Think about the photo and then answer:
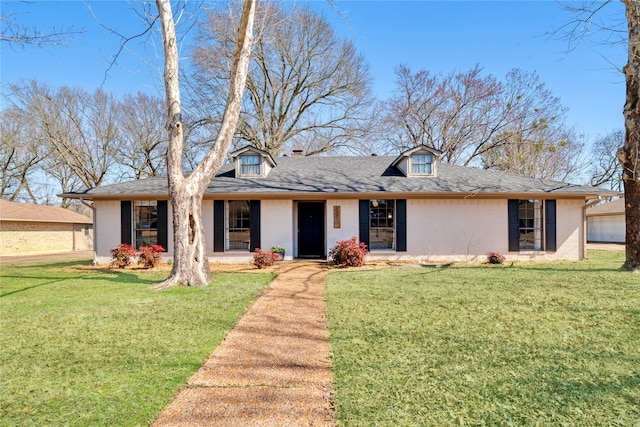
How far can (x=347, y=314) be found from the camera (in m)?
4.93

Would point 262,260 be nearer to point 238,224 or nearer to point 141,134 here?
point 238,224

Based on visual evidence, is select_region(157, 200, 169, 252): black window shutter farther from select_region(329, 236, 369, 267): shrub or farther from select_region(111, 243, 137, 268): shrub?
select_region(329, 236, 369, 267): shrub

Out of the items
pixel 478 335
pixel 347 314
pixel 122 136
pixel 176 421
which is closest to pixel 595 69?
pixel 478 335

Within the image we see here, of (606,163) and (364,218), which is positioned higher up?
(606,163)

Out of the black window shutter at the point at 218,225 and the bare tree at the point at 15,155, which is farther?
the bare tree at the point at 15,155

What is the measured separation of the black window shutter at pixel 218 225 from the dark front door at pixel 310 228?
2696 mm

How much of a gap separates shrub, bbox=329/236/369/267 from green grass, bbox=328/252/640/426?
3060 mm

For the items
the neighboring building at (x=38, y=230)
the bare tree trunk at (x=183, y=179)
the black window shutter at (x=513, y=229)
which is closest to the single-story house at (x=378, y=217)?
the black window shutter at (x=513, y=229)

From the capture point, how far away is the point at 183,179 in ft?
23.1

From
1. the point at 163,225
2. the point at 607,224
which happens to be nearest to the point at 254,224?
the point at 163,225

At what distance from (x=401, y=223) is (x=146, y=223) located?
8842 mm

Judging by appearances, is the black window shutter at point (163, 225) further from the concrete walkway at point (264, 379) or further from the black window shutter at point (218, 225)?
the concrete walkway at point (264, 379)

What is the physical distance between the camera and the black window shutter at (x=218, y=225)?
35.4 feet

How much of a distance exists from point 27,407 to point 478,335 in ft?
14.6
